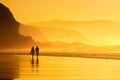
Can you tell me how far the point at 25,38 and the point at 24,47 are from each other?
1146 centimetres

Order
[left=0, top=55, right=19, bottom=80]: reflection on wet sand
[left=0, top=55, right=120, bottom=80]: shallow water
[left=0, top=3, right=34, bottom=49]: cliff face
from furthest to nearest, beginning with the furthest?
[left=0, top=3, right=34, bottom=49]: cliff face, [left=0, top=55, right=120, bottom=80]: shallow water, [left=0, top=55, right=19, bottom=80]: reflection on wet sand

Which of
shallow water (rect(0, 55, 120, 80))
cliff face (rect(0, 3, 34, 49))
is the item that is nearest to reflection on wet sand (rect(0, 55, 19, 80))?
shallow water (rect(0, 55, 120, 80))

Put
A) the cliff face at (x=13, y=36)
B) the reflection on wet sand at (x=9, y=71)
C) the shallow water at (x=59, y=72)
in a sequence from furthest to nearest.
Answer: the cliff face at (x=13, y=36), the shallow water at (x=59, y=72), the reflection on wet sand at (x=9, y=71)

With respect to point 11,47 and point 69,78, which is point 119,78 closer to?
point 69,78

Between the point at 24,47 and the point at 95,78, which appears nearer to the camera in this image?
the point at 95,78

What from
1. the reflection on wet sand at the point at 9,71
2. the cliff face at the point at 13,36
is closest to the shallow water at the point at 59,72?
the reflection on wet sand at the point at 9,71

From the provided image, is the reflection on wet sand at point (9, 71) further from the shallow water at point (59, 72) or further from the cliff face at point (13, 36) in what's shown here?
the cliff face at point (13, 36)

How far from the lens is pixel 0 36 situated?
652 ft

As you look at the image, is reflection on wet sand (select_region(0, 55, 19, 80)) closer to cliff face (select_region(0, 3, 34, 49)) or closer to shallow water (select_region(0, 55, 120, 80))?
shallow water (select_region(0, 55, 120, 80))

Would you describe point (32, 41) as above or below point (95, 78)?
above

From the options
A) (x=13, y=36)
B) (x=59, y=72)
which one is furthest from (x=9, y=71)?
(x=13, y=36)

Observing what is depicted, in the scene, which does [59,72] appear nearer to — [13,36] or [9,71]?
[9,71]

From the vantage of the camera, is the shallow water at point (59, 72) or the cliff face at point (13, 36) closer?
the shallow water at point (59, 72)

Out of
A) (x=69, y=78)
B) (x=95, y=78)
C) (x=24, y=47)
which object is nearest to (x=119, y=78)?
(x=95, y=78)
